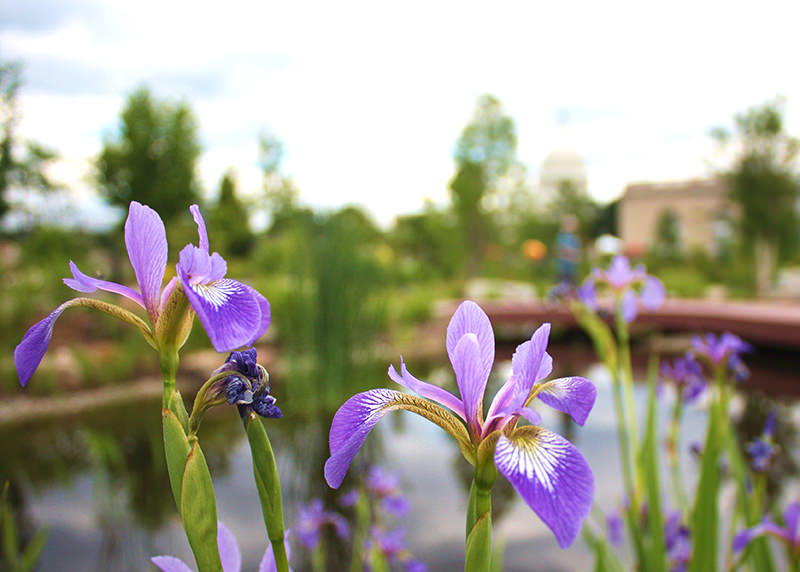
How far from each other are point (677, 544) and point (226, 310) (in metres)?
2.00

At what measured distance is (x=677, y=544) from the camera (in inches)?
75.6

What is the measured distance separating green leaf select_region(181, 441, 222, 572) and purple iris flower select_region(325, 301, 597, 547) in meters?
0.11

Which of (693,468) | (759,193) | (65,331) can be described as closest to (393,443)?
(693,468)

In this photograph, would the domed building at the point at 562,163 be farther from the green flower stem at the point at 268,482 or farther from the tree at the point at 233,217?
the green flower stem at the point at 268,482

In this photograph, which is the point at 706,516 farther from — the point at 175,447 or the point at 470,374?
the point at 175,447

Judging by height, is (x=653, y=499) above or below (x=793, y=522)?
below

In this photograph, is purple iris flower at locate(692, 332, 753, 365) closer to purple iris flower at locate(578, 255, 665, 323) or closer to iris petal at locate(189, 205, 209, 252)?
purple iris flower at locate(578, 255, 665, 323)

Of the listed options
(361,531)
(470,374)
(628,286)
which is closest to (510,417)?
(470,374)

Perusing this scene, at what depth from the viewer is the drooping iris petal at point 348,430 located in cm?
50

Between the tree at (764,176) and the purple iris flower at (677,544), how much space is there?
706 inches

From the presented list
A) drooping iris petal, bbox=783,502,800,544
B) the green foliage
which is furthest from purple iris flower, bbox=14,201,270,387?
the green foliage

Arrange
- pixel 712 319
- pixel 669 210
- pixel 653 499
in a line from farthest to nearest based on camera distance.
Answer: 1. pixel 669 210
2. pixel 712 319
3. pixel 653 499

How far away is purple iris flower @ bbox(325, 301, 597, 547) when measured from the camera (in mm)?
444

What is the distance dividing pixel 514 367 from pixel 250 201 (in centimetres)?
2651
